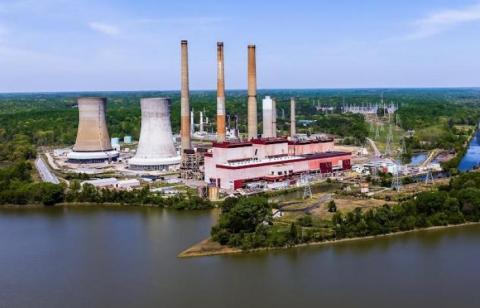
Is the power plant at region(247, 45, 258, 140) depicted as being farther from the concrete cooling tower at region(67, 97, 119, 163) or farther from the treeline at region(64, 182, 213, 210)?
the treeline at region(64, 182, 213, 210)

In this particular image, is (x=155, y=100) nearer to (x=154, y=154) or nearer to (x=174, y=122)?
(x=154, y=154)

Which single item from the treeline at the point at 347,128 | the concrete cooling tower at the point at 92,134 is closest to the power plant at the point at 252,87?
the concrete cooling tower at the point at 92,134

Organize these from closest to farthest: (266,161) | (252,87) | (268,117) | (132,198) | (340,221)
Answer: (340,221)
(132,198)
(266,161)
(252,87)
(268,117)

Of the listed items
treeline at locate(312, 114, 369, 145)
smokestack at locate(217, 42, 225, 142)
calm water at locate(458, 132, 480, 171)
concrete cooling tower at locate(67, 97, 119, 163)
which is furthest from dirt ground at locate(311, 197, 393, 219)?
treeline at locate(312, 114, 369, 145)

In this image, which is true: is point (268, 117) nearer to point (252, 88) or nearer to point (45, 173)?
point (252, 88)

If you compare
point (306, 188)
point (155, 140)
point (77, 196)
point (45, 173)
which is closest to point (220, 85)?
point (155, 140)

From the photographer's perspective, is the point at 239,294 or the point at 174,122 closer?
the point at 239,294

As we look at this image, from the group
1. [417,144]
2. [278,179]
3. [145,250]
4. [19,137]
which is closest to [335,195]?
[278,179]
